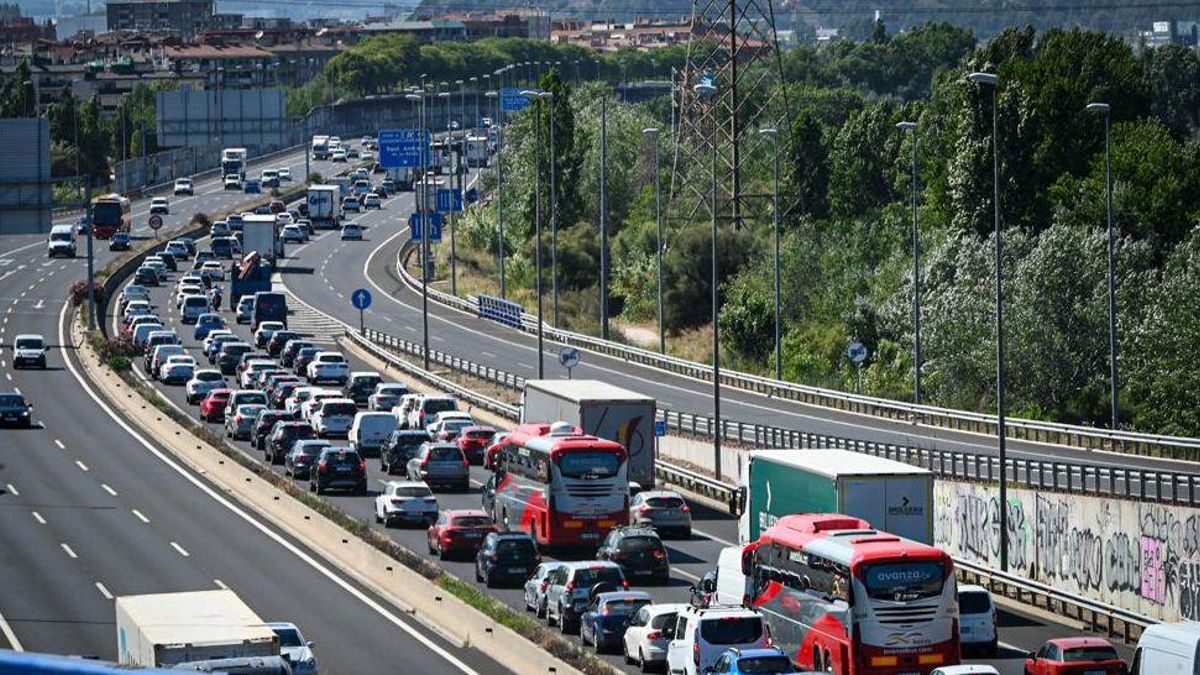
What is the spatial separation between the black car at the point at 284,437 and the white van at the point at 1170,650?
3801 centimetres

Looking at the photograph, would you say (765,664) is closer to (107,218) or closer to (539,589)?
(539,589)

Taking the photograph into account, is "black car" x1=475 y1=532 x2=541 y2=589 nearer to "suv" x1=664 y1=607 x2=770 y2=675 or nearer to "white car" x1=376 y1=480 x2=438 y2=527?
"white car" x1=376 y1=480 x2=438 y2=527

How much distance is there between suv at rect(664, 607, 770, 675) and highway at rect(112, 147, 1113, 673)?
2.73 meters

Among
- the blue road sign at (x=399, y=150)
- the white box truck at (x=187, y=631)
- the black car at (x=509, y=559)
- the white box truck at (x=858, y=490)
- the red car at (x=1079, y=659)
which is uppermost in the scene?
the blue road sign at (x=399, y=150)

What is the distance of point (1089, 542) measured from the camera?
152 ft

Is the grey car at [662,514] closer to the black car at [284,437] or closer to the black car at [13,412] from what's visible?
the black car at [284,437]

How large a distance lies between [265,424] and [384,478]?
6.45m

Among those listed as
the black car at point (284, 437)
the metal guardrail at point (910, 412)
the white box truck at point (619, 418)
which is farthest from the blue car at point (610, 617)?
the black car at point (284, 437)

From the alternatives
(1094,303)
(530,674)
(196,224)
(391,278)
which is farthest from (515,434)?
(196,224)

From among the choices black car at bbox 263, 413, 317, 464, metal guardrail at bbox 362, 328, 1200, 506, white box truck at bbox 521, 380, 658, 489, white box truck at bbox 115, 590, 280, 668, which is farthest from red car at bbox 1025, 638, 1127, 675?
black car at bbox 263, 413, 317, 464

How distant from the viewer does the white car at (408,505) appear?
5644cm

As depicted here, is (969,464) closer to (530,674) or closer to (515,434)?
(515,434)

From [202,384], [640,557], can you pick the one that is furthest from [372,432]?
[640,557]

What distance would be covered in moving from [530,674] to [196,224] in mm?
123142
